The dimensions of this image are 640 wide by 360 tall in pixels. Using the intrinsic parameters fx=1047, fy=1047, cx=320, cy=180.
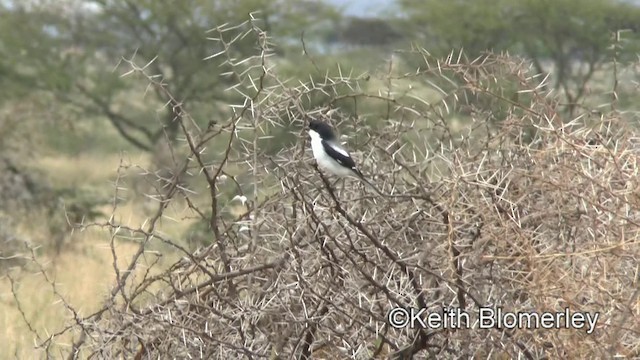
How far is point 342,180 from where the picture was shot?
3.45m

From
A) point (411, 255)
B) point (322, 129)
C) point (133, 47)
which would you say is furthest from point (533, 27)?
point (411, 255)

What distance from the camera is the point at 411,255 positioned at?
3.01 meters

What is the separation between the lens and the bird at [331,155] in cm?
314

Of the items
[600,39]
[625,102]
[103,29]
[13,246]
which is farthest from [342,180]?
[103,29]

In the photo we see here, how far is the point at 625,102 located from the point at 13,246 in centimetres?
527

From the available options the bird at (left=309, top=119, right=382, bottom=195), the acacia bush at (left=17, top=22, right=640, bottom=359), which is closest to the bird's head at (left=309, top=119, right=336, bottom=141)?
the bird at (left=309, top=119, right=382, bottom=195)

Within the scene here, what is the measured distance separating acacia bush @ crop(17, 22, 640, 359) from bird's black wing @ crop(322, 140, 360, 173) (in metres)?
0.08

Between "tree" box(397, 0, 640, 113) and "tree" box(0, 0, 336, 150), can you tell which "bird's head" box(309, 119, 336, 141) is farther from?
"tree" box(397, 0, 640, 113)

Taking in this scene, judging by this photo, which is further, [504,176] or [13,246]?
[13,246]

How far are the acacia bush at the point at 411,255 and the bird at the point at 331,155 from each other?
0.07 m

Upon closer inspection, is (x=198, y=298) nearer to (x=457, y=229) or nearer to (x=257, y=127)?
(x=257, y=127)

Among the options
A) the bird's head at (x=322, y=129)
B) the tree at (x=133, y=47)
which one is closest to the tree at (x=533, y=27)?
the tree at (x=133, y=47)

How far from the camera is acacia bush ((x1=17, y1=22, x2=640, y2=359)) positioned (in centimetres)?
277

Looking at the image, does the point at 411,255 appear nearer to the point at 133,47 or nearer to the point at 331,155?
the point at 331,155
